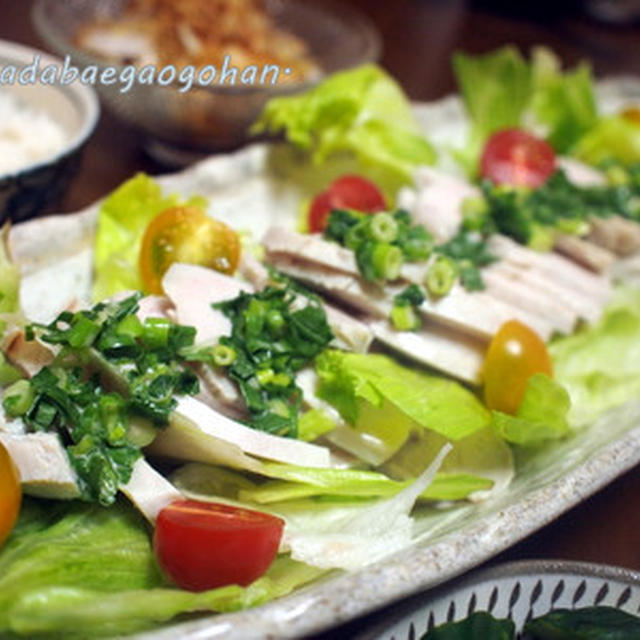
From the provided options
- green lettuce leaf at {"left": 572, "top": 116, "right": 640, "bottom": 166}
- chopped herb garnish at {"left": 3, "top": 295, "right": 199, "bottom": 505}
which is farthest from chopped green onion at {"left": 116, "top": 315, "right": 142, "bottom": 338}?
green lettuce leaf at {"left": 572, "top": 116, "right": 640, "bottom": 166}

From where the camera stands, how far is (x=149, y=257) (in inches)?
112

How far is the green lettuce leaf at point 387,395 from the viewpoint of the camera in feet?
8.16

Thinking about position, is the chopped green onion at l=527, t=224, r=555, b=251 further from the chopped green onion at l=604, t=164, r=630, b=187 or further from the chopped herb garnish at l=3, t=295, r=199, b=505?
the chopped herb garnish at l=3, t=295, r=199, b=505

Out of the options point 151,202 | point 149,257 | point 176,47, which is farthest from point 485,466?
point 176,47

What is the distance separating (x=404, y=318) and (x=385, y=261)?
0.58 ft

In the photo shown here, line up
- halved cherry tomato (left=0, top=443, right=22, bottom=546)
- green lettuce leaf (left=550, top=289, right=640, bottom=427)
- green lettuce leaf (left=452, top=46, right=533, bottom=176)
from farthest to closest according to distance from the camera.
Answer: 1. green lettuce leaf (left=452, top=46, right=533, bottom=176)
2. green lettuce leaf (left=550, top=289, right=640, bottom=427)
3. halved cherry tomato (left=0, top=443, right=22, bottom=546)

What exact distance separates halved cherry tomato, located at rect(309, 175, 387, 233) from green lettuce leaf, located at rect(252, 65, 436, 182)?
0.28 meters

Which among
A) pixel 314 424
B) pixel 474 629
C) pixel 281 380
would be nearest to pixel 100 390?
pixel 281 380

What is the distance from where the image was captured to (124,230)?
3.05m

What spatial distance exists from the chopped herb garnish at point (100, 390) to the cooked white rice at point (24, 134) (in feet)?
4.19

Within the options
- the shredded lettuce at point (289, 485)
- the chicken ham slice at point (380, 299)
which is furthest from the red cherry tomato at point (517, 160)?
the shredded lettuce at point (289, 485)

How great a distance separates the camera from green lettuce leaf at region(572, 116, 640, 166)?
176 inches

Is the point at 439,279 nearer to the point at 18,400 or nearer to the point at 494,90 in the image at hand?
the point at 18,400

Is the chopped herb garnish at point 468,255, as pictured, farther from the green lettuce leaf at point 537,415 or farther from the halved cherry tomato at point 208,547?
the halved cherry tomato at point 208,547
